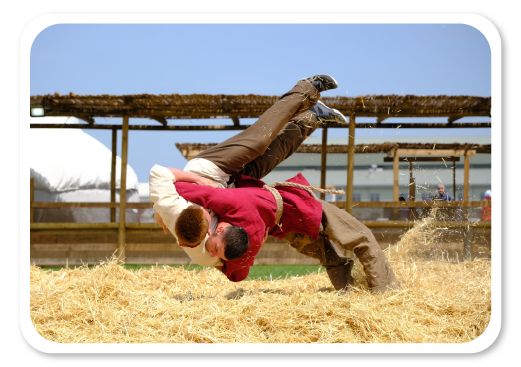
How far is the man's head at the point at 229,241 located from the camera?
255 centimetres

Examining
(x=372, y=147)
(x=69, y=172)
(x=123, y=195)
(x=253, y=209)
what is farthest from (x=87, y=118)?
(x=253, y=209)

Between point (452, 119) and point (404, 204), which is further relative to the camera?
point (452, 119)

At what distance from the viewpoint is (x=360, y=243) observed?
3211 millimetres

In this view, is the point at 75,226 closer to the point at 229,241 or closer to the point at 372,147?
the point at 229,241

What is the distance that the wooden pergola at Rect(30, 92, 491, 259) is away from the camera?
582cm

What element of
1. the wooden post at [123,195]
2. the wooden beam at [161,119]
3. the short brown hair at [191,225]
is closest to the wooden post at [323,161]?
the wooden beam at [161,119]

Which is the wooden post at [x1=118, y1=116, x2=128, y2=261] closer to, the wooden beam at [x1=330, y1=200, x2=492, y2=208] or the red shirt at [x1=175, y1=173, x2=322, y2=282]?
the wooden beam at [x1=330, y1=200, x2=492, y2=208]

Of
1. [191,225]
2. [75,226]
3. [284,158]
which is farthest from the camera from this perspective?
[75,226]

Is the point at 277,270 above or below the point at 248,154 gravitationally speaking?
below

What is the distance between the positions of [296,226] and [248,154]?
63cm

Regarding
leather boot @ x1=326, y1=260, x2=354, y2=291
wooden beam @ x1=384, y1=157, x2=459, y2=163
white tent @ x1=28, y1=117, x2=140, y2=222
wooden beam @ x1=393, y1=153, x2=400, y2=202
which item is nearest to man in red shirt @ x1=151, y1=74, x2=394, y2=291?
leather boot @ x1=326, y1=260, x2=354, y2=291
